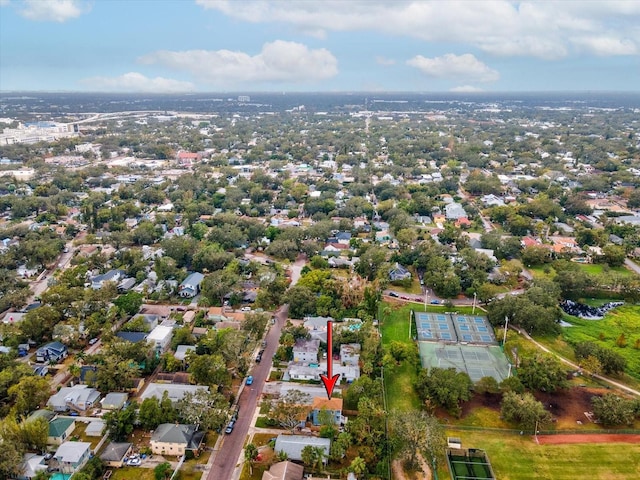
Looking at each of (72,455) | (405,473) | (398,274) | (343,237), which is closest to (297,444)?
(405,473)

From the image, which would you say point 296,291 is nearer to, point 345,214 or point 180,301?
point 180,301

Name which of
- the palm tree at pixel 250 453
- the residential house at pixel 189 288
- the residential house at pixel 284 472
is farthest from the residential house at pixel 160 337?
the residential house at pixel 284 472

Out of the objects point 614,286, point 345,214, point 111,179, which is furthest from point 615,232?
point 111,179

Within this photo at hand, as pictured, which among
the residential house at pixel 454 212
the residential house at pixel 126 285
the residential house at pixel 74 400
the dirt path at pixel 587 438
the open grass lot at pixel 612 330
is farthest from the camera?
the residential house at pixel 454 212

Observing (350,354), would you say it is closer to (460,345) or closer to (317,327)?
(317,327)

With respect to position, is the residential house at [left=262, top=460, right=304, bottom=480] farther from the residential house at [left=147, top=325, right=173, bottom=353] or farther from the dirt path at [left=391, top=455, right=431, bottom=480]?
the residential house at [left=147, top=325, right=173, bottom=353]

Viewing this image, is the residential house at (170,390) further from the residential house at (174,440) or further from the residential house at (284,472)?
the residential house at (284,472)

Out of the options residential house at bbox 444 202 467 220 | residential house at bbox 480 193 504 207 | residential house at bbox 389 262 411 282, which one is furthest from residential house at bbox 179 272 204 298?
residential house at bbox 480 193 504 207
